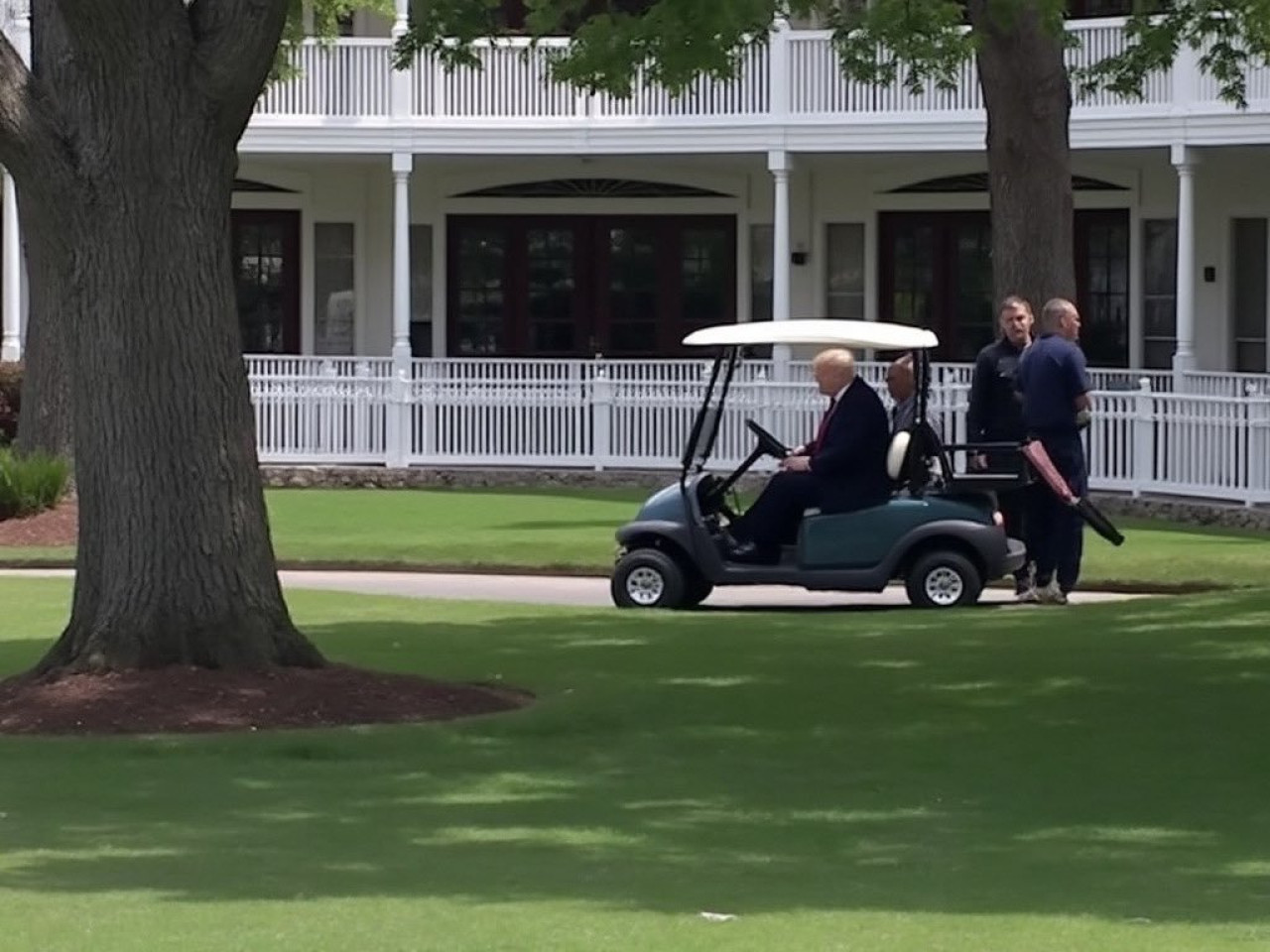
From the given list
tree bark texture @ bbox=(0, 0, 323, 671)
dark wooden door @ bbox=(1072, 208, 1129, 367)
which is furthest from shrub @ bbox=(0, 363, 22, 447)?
tree bark texture @ bbox=(0, 0, 323, 671)

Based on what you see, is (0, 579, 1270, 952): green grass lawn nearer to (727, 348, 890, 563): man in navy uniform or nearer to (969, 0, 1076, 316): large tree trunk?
(727, 348, 890, 563): man in navy uniform

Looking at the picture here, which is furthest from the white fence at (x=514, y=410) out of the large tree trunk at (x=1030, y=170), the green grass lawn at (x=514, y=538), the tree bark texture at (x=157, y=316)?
the tree bark texture at (x=157, y=316)

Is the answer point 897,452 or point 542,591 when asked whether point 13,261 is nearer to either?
point 542,591

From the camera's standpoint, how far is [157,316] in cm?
1284

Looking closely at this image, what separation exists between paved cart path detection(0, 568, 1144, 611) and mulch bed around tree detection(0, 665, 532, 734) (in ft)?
18.8

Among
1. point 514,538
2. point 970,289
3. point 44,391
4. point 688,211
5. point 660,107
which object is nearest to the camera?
point 514,538

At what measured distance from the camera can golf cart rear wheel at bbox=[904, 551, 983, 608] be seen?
1780 cm

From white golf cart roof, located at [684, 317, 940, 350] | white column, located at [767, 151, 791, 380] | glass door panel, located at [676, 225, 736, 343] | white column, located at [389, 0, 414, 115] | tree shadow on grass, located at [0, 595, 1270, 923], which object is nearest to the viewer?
tree shadow on grass, located at [0, 595, 1270, 923]

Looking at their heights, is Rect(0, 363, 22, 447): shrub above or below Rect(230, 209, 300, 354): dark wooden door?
below

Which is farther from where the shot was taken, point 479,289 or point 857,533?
point 479,289

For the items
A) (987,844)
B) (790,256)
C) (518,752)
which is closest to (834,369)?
(518,752)

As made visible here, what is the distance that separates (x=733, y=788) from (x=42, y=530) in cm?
1399

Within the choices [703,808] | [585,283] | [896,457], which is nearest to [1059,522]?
[896,457]

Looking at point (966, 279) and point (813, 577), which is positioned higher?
point (966, 279)
